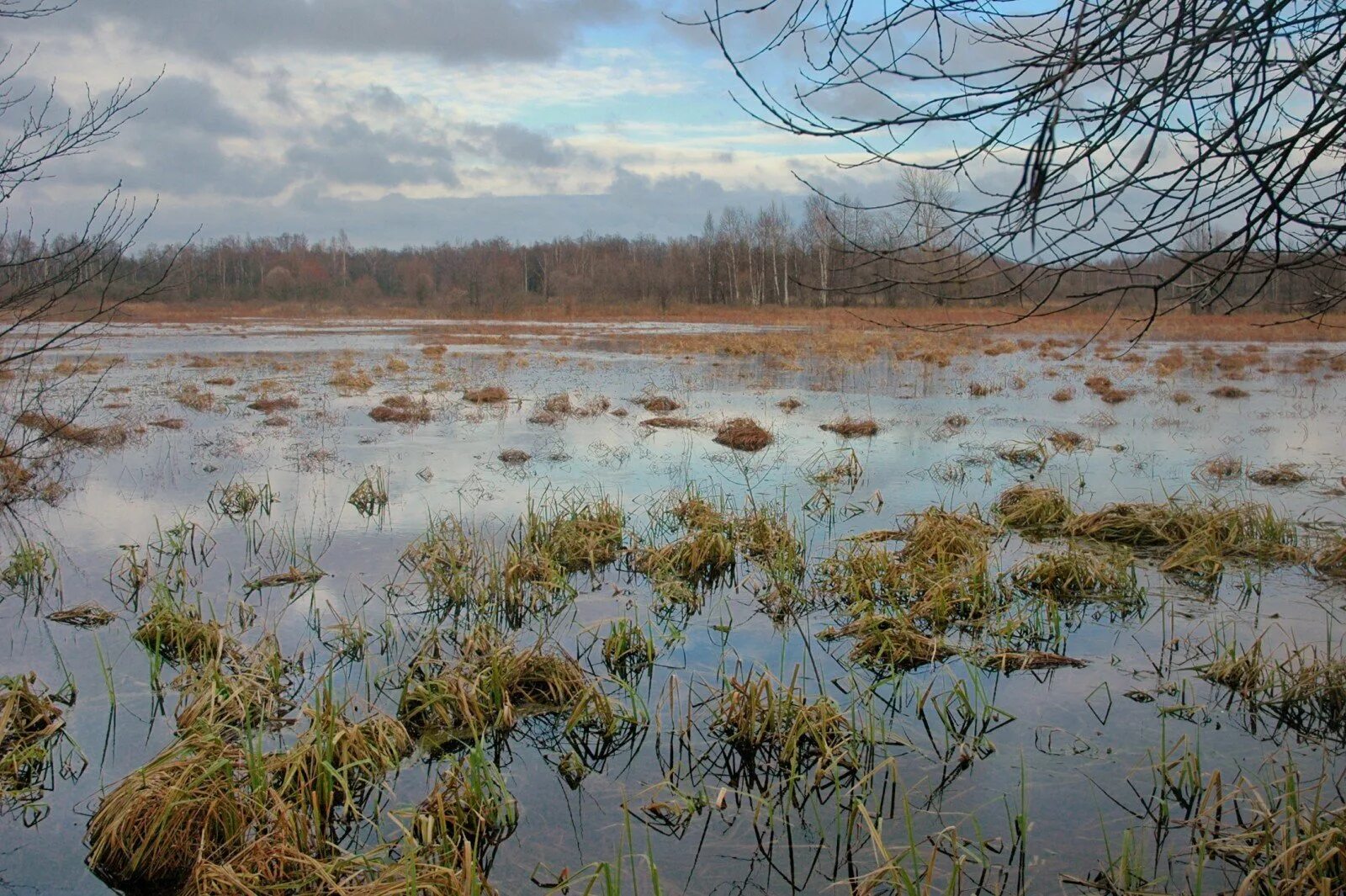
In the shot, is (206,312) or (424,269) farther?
(424,269)

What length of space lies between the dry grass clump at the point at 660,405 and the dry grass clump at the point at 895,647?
1180 centimetres

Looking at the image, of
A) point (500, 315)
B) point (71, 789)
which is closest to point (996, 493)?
point (71, 789)

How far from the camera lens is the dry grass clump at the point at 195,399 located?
19531mm

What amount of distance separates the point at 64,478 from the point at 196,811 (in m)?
10.3

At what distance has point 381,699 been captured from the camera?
593 cm

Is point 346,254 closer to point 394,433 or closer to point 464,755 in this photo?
point 394,433

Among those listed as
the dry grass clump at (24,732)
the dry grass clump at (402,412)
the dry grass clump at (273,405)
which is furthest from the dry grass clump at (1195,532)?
the dry grass clump at (273,405)

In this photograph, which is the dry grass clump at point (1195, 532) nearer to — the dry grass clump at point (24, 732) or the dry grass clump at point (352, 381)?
the dry grass clump at point (24, 732)

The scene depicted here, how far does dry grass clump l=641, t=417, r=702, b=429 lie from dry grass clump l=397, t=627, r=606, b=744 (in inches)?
406

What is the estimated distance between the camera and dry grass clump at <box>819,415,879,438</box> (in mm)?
15812

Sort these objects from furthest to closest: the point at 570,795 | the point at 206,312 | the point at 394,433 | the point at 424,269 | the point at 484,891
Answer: the point at 424,269 → the point at 206,312 → the point at 394,433 → the point at 570,795 → the point at 484,891

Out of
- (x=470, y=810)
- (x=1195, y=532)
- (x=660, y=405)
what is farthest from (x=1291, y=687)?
(x=660, y=405)

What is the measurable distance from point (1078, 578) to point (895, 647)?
2.37 meters

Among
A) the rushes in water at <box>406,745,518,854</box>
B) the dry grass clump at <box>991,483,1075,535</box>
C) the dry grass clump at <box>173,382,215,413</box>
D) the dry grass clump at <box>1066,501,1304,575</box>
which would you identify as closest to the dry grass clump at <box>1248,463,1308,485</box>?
the dry grass clump at <box>1066,501,1304,575</box>
